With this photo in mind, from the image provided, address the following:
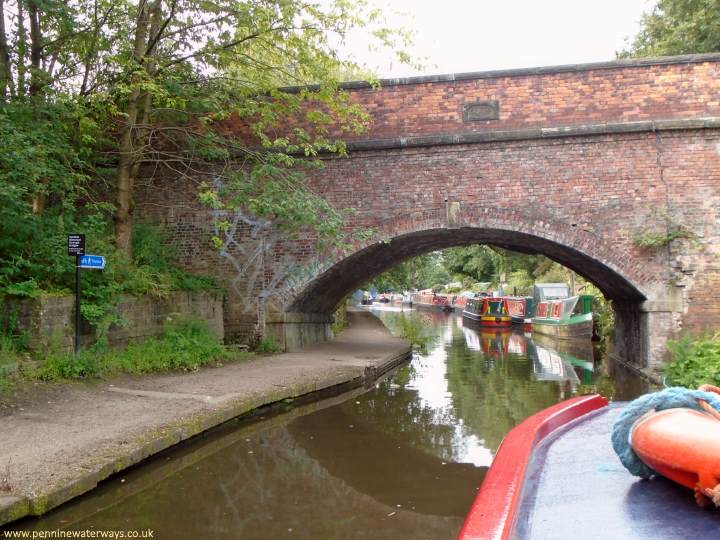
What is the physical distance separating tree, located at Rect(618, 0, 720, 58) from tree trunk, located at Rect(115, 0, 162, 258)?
1294cm

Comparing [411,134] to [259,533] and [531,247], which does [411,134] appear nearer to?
[531,247]

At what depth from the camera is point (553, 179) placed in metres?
10.0

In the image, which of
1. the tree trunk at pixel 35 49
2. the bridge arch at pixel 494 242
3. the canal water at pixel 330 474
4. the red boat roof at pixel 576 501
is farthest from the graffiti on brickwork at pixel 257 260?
the red boat roof at pixel 576 501

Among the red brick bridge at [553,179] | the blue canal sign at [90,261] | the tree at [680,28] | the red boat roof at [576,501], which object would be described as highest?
the tree at [680,28]

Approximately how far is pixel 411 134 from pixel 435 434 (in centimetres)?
580

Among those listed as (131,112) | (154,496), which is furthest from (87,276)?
(154,496)

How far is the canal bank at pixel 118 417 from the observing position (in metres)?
3.94

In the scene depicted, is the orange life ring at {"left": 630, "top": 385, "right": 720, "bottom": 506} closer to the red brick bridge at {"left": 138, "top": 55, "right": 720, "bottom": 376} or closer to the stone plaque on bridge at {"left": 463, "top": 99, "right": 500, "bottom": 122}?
the red brick bridge at {"left": 138, "top": 55, "right": 720, "bottom": 376}

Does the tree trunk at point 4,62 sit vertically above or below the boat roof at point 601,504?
above

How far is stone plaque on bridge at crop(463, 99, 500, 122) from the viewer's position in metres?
10.2

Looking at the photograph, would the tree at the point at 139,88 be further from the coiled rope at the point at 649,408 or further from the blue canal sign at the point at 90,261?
the coiled rope at the point at 649,408

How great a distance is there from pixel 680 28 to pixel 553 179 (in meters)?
8.05

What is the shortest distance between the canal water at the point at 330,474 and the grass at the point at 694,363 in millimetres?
1010

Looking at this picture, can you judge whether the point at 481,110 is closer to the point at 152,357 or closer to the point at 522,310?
the point at 152,357
